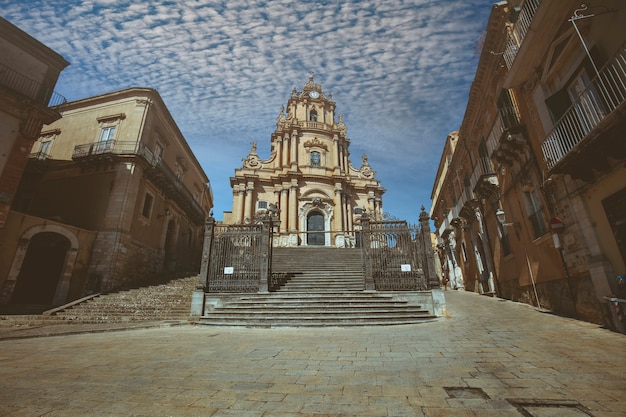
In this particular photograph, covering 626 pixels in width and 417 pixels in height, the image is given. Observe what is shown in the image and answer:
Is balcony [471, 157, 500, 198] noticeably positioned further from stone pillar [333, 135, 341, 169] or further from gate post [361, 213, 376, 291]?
stone pillar [333, 135, 341, 169]

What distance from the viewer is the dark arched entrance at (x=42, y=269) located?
1395 cm

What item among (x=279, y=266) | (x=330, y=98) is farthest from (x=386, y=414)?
(x=330, y=98)

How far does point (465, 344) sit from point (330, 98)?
1341 inches

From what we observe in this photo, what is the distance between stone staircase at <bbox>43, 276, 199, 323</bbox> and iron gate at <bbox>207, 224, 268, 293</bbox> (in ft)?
5.55

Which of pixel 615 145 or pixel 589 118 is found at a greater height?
pixel 589 118

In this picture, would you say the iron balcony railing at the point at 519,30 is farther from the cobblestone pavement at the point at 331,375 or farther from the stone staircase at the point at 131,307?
the stone staircase at the point at 131,307

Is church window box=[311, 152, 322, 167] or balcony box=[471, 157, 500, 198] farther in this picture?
church window box=[311, 152, 322, 167]

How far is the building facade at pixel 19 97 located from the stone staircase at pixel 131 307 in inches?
175

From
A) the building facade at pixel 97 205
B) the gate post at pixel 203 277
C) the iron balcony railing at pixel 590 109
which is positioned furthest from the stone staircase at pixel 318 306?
the building facade at pixel 97 205

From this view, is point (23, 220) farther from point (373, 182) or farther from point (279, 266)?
point (373, 182)

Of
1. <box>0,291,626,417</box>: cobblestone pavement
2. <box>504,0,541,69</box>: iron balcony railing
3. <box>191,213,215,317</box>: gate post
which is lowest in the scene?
<box>0,291,626,417</box>: cobblestone pavement

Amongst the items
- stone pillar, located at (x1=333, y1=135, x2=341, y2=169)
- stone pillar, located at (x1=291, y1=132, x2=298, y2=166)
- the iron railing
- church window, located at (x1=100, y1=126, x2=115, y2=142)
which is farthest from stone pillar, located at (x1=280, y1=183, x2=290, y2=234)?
the iron railing

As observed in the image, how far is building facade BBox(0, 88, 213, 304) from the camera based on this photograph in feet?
44.5

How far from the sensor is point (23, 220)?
1223 centimetres
